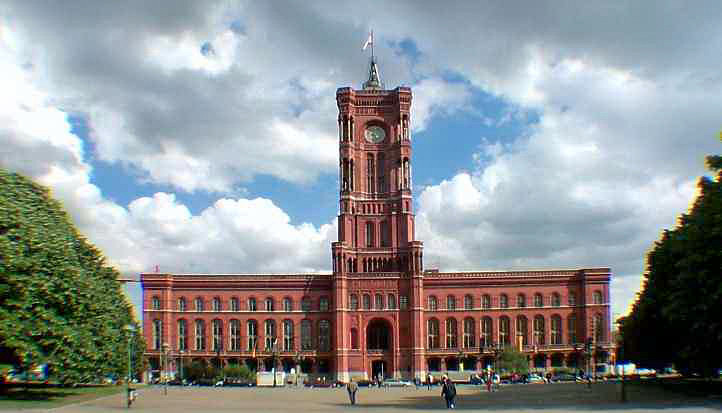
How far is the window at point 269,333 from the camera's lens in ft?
371

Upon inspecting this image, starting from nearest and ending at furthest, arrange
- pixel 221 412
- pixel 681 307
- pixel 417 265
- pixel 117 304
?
pixel 221 412, pixel 681 307, pixel 117 304, pixel 417 265

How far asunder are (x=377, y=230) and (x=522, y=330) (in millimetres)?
27162

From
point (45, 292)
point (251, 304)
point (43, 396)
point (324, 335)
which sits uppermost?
point (45, 292)

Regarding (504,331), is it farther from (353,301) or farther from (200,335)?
(200,335)

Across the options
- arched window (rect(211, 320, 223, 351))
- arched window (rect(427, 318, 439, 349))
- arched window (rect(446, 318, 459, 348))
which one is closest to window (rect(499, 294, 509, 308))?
arched window (rect(446, 318, 459, 348))

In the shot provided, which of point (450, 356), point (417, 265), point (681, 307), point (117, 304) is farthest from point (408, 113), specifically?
point (681, 307)

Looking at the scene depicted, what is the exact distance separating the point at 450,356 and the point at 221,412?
233 ft

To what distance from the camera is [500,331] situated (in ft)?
370

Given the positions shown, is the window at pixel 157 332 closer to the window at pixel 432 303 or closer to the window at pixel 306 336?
the window at pixel 306 336

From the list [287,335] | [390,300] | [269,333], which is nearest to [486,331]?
[390,300]

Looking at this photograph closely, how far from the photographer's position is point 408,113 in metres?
119

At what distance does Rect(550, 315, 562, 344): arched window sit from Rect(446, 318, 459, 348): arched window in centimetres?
1460

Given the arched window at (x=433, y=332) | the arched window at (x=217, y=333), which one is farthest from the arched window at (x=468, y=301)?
the arched window at (x=217, y=333)

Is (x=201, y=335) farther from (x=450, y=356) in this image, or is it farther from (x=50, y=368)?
(x=50, y=368)
